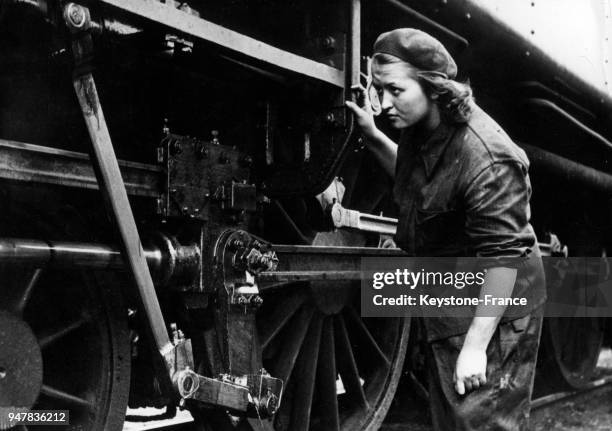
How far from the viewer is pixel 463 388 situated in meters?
2.00

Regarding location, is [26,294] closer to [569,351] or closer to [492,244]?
[492,244]

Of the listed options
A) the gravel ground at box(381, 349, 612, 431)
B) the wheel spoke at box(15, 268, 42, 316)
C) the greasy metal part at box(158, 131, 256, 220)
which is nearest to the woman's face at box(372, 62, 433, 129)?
the greasy metal part at box(158, 131, 256, 220)

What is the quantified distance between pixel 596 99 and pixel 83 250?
3.66m

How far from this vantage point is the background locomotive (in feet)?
6.22

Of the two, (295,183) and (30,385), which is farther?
(295,183)

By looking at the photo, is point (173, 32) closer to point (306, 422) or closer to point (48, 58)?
point (48, 58)

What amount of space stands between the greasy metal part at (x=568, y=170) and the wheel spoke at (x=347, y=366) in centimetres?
162

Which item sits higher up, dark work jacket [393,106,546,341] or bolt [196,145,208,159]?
bolt [196,145,208,159]

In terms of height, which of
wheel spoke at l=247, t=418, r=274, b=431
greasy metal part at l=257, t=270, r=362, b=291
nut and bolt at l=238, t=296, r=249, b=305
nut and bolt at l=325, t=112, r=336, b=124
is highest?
nut and bolt at l=325, t=112, r=336, b=124

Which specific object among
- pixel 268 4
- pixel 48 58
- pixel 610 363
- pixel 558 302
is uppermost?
pixel 268 4

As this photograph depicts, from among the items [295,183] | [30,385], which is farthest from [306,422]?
[30,385]

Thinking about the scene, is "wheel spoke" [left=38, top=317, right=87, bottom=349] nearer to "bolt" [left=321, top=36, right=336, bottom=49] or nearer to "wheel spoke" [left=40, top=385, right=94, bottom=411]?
"wheel spoke" [left=40, top=385, right=94, bottom=411]

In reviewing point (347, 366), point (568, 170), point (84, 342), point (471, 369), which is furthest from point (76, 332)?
point (568, 170)

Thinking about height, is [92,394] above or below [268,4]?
below
